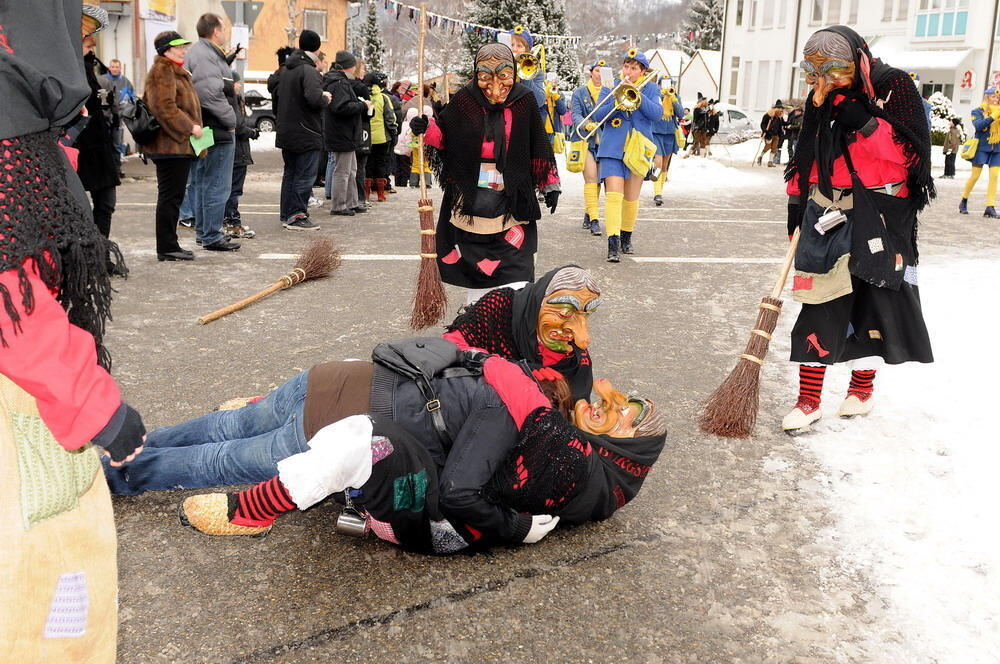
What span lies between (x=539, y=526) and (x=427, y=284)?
2.78m

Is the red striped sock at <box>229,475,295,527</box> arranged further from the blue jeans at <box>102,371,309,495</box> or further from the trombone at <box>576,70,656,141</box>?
the trombone at <box>576,70,656,141</box>

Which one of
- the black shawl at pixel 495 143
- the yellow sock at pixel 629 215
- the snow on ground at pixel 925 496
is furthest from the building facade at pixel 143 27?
the snow on ground at pixel 925 496

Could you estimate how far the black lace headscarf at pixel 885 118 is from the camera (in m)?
4.02

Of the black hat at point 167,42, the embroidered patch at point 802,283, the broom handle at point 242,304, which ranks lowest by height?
the broom handle at point 242,304

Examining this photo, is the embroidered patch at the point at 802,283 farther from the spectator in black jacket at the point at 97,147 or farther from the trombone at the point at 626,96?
the spectator in black jacket at the point at 97,147

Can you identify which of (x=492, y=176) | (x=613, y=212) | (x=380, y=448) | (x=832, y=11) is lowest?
(x=380, y=448)

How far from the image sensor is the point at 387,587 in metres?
2.93

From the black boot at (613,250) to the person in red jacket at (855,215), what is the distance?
4004 mm

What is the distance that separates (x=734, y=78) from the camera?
4472 cm

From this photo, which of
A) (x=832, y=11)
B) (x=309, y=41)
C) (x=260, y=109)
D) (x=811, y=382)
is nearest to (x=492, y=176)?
(x=811, y=382)

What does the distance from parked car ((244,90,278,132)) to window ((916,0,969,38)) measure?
83.0 feet

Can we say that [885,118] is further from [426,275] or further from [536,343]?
[426,275]

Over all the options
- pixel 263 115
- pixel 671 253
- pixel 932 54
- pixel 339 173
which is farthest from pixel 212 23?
pixel 932 54

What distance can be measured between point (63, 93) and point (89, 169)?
6.05 meters
